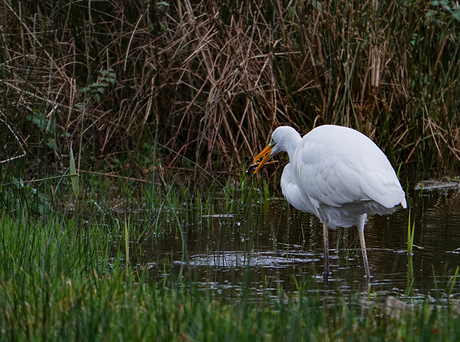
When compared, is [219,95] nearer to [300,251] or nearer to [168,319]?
[300,251]

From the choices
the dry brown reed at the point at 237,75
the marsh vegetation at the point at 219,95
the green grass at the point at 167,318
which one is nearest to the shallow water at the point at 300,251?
the marsh vegetation at the point at 219,95

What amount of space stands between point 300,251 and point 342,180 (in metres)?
0.88

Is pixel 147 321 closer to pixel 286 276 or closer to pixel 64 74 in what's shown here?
pixel 286 276

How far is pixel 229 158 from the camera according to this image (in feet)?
25.6

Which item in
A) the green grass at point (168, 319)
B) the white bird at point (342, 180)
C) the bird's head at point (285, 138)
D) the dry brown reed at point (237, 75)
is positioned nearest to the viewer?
the green grass at point (168, 319)

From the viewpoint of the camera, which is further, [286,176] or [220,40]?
[220,40]

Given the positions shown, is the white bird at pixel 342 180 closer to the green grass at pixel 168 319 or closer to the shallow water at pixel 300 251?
the shallow water at pixel 300 251

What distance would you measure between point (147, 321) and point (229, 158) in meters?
5.18

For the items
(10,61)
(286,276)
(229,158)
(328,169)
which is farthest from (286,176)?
(10,61)

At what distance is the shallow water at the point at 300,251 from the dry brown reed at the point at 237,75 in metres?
1.33

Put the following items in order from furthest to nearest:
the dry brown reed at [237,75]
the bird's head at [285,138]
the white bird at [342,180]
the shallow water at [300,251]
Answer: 1. the dry brown reed at [237,75]
2. the bird's head at [285,138]
3. the white bird at [342,180]
4. the shallow water at [300,251]

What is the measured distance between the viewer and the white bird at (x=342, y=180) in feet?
14.2

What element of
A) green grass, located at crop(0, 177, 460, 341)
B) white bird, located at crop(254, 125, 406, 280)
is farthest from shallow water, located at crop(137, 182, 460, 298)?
green grass, located at crop(0, 177, 460, 341)

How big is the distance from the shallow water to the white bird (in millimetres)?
252
